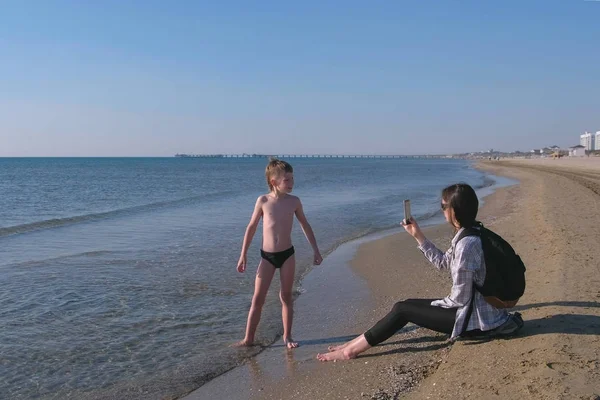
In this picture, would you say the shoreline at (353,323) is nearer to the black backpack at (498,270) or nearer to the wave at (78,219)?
the black backpack at (498,270)

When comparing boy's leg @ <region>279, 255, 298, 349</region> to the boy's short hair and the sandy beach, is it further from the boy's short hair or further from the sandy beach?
the boy's short hair

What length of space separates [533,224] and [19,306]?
10646 mm

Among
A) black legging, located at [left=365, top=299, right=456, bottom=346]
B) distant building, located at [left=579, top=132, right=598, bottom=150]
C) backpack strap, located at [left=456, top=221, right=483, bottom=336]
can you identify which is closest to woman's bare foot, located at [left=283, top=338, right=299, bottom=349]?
black legging, located at [left=365, top=299, right=456, bottom=346]

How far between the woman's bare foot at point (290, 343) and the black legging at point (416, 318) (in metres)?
0.98

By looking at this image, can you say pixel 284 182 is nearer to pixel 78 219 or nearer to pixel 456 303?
→ pixel 456 303

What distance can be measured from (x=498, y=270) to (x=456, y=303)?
1.44 feet

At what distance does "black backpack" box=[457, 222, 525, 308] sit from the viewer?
13.0 feet

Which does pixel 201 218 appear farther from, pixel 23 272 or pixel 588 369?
pixel 588 369

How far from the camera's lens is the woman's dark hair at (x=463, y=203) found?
13.1 feet

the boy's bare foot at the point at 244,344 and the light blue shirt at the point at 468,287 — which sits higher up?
the light blue shirt at the point at 468,287

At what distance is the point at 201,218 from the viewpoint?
17375 mm

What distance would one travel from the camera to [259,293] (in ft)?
17.0

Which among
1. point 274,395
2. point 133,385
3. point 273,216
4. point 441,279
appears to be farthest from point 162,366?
point 441,279

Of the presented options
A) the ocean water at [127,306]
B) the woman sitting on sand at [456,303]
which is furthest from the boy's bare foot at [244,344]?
the woman sitting on sand at [456,303]
